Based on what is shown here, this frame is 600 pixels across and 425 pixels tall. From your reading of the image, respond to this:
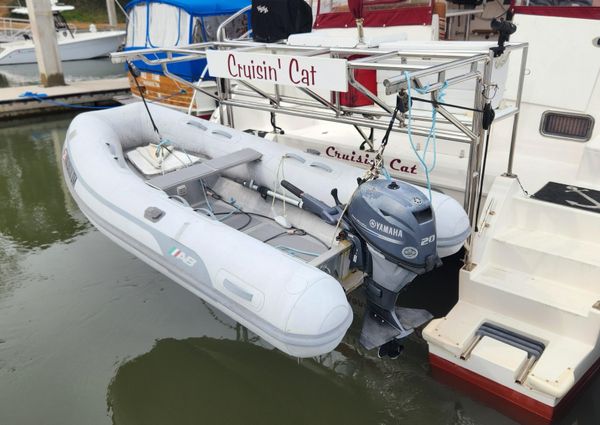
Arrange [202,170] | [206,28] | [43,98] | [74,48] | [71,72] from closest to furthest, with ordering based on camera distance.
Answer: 1. [202,170]
2. [206,28]
3. [43,98]
4. [71,72]
5. [74,48]

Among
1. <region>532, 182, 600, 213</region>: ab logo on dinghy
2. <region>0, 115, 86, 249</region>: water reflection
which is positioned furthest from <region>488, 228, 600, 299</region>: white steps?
<region>0, 115, 86, 249</region>: water reflection

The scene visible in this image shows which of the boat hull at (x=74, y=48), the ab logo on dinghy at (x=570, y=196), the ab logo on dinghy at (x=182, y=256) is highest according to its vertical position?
the boat hull at (x=74, y=48)

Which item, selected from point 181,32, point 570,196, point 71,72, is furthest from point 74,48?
point 570,196

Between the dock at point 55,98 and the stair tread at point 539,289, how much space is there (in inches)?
348

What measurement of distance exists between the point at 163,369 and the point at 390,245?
1.67 metres

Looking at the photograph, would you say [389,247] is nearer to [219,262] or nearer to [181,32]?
[219,262]

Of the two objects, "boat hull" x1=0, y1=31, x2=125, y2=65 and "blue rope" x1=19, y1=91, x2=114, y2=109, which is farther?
"boat hull" x1=0, y1=31, x2=125, y2=65

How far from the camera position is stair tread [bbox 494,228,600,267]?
2695 mm

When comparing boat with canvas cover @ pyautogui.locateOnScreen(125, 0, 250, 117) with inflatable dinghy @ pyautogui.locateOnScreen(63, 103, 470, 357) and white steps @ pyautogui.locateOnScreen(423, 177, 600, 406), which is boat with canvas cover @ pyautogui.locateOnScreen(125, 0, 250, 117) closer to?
inflatable dinghy @ pyautogui.locateOnScreen(63, 103, 470, 357)

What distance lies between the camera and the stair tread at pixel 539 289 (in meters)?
2.55

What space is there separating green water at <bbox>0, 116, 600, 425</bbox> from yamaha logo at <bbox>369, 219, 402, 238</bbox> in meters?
1.03

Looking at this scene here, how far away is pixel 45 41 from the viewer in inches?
411

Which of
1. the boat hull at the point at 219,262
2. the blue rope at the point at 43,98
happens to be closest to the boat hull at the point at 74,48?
the blue rope at the point at 43,98

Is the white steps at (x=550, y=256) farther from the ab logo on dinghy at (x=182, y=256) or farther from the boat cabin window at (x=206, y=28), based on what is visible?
the boat cabin window at (x=206, y=28)
